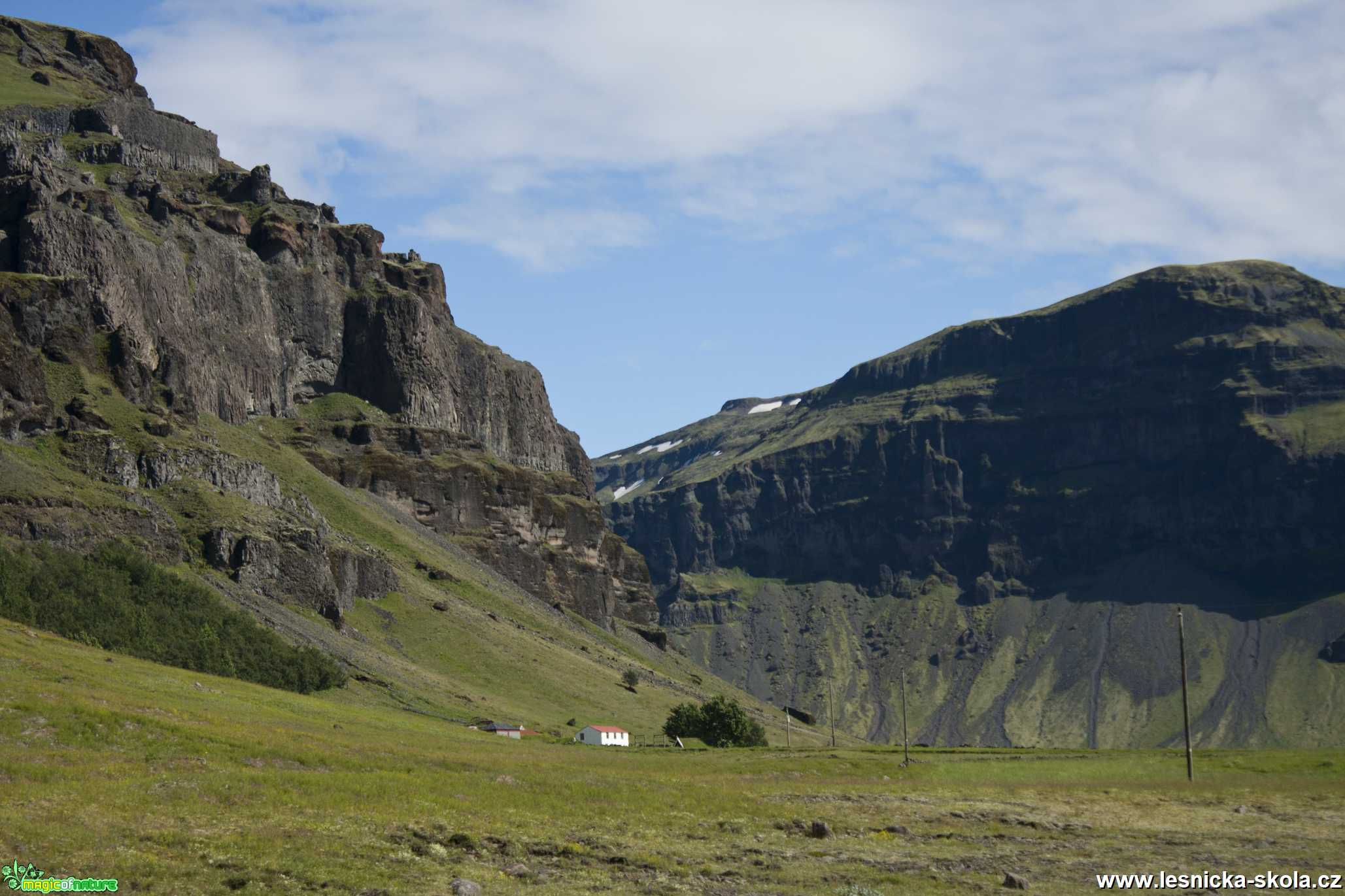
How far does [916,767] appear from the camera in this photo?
92.2 meters

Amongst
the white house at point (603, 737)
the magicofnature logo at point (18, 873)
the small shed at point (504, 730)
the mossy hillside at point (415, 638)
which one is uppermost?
the mossy hillside at point (415, 638)

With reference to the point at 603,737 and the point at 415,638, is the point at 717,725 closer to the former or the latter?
the point at 603,737

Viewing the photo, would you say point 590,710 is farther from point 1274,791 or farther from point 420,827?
point 420,827

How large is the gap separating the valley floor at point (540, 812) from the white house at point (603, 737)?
36.4 m

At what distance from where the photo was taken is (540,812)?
57188 millimetres

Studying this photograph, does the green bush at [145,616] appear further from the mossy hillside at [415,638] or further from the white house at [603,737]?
the white house at [603,737]

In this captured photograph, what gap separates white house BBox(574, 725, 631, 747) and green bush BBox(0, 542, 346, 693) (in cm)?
2394

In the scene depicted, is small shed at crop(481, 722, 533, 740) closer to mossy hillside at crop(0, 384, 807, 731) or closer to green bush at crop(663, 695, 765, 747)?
mossy hillside at crop(0, 384, 807, 731)

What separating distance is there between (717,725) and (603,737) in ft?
50.8

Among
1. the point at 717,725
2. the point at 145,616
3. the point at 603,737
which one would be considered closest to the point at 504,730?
the point at 603,737

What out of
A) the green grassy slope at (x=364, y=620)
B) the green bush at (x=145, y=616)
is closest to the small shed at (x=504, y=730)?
the green grassy slope at (x=364, y=620)

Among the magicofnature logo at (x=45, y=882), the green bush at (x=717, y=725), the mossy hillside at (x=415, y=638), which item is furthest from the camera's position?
the mossy hillside at (x=415, y=638)

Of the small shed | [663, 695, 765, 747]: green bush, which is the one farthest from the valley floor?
[663, 695, 765, 747]: green bush

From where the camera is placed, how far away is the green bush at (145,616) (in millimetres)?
111250
